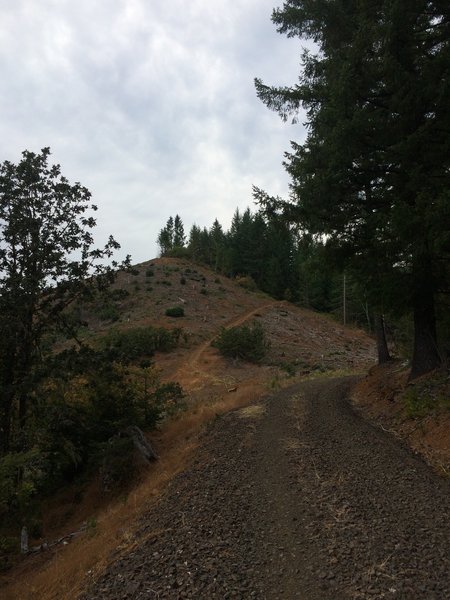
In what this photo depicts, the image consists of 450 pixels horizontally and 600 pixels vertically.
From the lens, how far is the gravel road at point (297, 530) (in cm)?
392

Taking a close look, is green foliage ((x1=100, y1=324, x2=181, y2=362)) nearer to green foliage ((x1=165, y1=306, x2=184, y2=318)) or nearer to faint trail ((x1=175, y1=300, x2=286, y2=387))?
faint trail ((x1=175, y1=300, x2=286, y2=387))

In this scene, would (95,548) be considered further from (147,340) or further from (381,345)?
(147,340)

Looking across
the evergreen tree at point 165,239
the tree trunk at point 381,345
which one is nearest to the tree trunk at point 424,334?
the tree trunk at point 381,345

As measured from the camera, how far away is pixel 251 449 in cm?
845

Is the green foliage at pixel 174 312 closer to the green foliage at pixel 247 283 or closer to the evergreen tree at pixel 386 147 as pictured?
the green foliage at pixel 247 283

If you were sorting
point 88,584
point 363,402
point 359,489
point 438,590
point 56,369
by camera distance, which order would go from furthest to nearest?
point 363,402, point 56,369, point 359,489, point 88,584, point 438,590

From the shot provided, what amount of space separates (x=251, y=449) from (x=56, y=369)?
540 centimetres

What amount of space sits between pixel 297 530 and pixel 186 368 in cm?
2280

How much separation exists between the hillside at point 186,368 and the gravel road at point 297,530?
0.91 metres

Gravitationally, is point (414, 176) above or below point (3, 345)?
above

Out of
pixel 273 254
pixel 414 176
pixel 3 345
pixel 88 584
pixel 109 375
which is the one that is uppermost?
pixel 273 254

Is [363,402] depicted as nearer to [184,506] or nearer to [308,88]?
[184,506]

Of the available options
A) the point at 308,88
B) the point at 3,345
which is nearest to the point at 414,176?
the point at 308,88

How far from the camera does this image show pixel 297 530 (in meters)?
4.94
